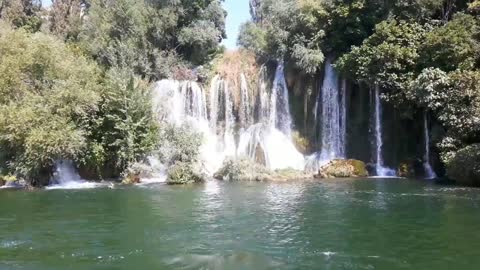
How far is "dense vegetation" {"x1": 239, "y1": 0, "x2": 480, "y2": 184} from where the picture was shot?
3197 centimetres

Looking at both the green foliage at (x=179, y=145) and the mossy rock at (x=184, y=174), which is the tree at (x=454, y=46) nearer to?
the green foliage at (x=179, y=145)

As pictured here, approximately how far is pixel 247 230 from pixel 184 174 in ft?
59.8

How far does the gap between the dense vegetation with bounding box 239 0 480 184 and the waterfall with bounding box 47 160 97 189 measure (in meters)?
18.5

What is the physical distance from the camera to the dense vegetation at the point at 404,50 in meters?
32.0

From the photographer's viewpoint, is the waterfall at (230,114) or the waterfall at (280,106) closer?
the waterfall at (230,114)

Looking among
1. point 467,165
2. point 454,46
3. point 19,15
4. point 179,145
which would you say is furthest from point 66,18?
point 467,165

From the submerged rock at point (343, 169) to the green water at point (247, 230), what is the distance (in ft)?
29.0

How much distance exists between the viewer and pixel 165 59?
155 feet

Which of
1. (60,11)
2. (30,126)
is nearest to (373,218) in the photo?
(30,126)

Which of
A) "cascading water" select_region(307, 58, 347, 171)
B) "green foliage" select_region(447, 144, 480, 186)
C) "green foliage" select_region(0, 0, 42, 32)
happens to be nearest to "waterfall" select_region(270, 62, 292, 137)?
"cascading water" select_region(307, 58, 347, 171)

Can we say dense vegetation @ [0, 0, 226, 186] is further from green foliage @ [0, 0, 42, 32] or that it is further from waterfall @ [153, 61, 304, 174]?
green foliage @ [0, 0, 42, 32]

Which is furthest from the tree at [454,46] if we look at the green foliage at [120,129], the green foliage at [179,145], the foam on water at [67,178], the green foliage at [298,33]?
the foam on water at [67,178]

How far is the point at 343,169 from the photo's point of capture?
38062 mm

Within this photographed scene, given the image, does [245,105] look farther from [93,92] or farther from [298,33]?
[93,92]
